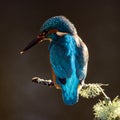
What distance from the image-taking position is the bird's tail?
2.67 ft

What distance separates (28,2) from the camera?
2.53m

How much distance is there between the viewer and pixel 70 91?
829mm

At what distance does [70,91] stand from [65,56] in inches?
2.6

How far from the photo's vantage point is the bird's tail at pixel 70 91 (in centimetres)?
81

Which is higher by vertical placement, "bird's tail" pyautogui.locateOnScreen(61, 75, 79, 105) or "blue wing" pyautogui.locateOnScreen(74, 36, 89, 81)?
"blue wing" pyautogui.locateOnScreen(74, 36, 89, 81)

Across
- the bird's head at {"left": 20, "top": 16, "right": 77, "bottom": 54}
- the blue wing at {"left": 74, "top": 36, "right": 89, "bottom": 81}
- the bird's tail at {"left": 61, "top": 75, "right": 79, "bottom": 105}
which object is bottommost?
the bird's tail at {"left": 61, "top": 75, "right": 79, "bottom": 105}

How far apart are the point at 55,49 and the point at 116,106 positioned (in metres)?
0.14

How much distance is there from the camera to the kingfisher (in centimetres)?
84

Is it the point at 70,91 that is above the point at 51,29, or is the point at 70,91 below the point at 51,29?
below

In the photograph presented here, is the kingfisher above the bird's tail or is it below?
above

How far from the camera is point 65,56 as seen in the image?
0.86 metres

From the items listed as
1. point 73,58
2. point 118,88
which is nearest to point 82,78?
point 73,58

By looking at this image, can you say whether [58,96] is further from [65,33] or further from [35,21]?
[65,33]

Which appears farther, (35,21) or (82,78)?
(35,21)
